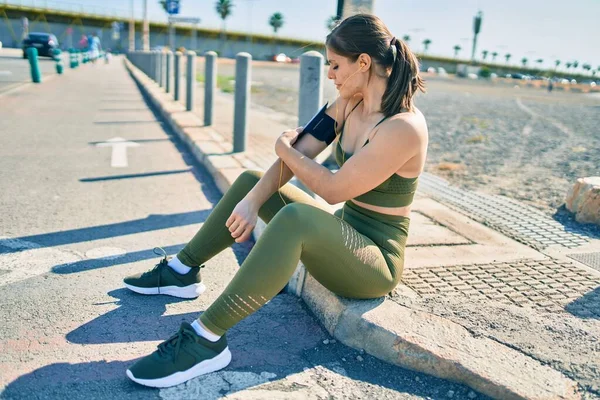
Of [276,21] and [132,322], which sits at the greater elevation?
[276,21]

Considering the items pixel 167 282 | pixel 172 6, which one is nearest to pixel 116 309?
pixel 167 282

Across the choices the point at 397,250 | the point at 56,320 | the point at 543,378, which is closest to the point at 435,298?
the point at 397,250

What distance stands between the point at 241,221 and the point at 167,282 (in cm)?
61

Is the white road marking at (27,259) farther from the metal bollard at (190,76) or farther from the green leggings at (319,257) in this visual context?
the metal bollard at (190,76)

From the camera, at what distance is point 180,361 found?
7.18 feet

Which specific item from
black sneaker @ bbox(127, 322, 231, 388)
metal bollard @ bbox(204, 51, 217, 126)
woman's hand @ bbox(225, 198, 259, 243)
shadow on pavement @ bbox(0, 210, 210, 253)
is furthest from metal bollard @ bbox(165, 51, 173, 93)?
black sneaker @ bbox(127, 322, 231, 388)

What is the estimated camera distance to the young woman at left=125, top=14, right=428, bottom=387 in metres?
2.21

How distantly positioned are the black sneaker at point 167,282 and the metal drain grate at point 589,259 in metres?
2.30

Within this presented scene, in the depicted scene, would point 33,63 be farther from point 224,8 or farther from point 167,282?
point 224,8

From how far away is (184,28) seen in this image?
79.4 metres

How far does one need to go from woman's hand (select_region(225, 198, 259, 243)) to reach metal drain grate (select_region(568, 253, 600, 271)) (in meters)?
2.12

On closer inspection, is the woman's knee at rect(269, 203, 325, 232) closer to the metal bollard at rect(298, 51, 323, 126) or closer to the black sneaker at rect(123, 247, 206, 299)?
the black sneaker at rect(123, 247, 206, 299)

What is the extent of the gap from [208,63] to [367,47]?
250 inches

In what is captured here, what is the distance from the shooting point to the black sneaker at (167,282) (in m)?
2.92
